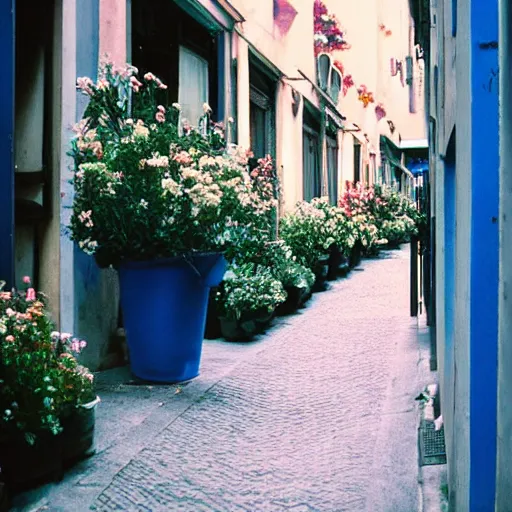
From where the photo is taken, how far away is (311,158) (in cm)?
1766

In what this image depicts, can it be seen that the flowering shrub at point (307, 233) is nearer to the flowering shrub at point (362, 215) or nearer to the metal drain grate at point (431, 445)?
the flowering shrub at point (362, 215)

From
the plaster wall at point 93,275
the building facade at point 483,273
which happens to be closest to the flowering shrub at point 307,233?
the plaster wall at point 93,275

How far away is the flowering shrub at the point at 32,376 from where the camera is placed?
13.0 feet

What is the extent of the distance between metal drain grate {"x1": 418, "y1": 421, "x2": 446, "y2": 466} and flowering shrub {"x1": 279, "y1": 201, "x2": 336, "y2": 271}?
7436mm

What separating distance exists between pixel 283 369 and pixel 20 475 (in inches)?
127

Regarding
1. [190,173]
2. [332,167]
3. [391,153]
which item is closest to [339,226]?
[332,167]

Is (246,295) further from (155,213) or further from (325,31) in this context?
(325,31)

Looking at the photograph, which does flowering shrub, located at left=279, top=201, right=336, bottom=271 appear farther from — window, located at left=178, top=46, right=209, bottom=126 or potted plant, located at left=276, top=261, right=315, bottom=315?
window, located at left=178, top=46, right=209, bottom=126

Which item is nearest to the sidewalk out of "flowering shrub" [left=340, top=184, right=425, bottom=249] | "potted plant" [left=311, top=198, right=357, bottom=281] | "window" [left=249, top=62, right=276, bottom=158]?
"window" [left=249, top=62, right=276, bottom=158]

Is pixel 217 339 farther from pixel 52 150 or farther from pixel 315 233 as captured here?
pixel 315 233

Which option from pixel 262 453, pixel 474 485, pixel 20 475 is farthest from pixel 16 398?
pixel 474 485

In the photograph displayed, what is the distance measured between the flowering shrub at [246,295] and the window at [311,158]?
8.01m

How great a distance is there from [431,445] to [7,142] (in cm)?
304

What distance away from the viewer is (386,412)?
5.55 meters
